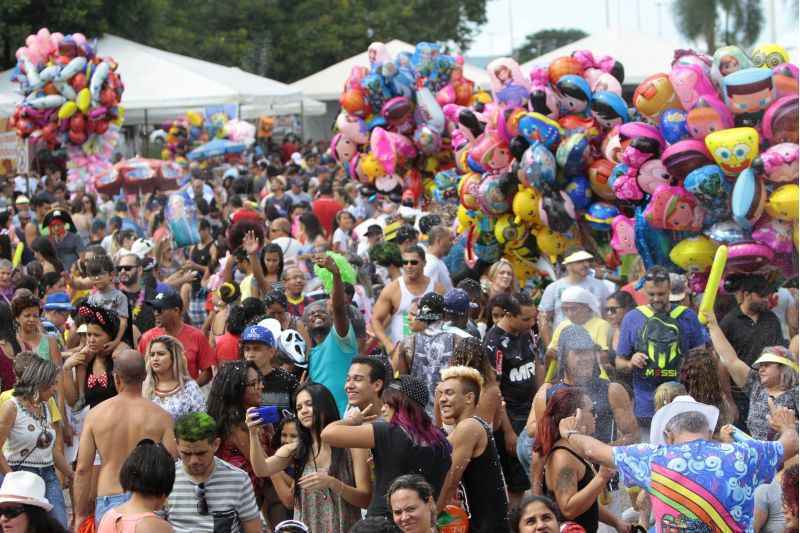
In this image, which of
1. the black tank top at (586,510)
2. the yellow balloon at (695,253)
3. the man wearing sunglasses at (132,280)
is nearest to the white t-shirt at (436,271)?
the yellow balloon at (695,253)

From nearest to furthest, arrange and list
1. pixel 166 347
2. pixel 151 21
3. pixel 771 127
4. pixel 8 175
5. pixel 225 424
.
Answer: pixel 225 424 < pixel 166 347 < pixel 771 127 < pixel 8 175 < pixel 151 21

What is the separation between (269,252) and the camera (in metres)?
10.2

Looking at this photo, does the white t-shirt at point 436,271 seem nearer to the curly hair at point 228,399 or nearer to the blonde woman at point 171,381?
the blonde woman at point 171,381

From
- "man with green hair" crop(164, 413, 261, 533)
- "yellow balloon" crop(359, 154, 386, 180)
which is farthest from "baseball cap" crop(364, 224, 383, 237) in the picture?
"man with green hair" crop(164, 413, 261, 533)

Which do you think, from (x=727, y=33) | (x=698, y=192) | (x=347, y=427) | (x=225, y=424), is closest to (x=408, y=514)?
(x=347, y=427)

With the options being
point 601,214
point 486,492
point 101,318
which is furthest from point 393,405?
point 601,214

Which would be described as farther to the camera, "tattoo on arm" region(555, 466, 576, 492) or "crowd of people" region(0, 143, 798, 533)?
"tattoo on arm" region(555, 466, 576, 492)

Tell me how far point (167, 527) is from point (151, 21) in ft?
127

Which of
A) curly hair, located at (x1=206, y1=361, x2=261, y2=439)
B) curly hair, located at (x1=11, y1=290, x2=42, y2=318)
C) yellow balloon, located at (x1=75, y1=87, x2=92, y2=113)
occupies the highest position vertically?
yellow balloon, located at (x1=75, y1=87, x2=92, y2=113)

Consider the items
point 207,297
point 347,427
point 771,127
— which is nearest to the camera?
point 347,427

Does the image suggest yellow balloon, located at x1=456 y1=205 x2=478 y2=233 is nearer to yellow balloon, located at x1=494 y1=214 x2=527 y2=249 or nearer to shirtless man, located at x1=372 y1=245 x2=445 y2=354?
yellow balloon, located at x1=494 y1=214 x2=527 y2=249

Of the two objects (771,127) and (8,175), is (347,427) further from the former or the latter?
(8,175)

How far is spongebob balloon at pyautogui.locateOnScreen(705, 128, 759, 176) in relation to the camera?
9070mm

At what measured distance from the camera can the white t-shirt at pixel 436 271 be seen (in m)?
10.2
